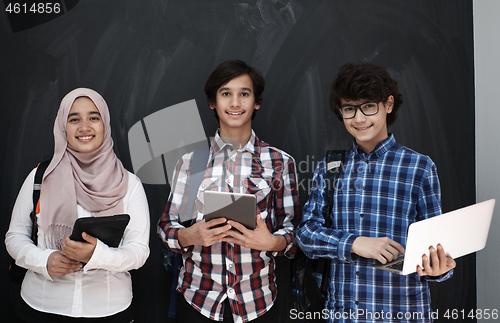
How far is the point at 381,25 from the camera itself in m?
2.31

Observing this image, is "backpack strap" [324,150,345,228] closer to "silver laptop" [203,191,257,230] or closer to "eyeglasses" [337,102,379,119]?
"eyeglasses" [337,102,379,119]

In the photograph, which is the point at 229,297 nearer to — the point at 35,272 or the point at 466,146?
the point at 35,272

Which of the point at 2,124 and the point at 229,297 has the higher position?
the point at 2,124

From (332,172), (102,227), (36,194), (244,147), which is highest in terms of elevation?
(244,147)

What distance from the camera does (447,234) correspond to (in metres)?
1.34

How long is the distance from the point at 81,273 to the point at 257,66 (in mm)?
1469

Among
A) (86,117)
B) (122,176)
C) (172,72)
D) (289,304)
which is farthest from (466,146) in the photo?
(86,117)

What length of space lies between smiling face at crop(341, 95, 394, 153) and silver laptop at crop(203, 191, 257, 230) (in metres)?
0.54

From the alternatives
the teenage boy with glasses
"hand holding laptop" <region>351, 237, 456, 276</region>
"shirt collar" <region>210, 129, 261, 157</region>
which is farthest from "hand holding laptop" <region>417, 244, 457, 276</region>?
"shirt collar" <region>210, 129, 261, 157</region>

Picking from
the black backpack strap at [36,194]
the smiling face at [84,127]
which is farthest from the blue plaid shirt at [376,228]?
the black backpack strap at [36,194]

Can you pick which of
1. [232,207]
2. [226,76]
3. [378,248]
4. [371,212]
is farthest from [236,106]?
[378,248]

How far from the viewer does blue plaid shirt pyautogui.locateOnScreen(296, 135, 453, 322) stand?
154cm

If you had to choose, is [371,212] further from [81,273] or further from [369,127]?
[81,273]

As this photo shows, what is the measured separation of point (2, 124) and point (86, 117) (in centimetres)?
88
